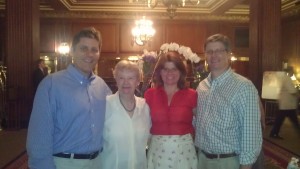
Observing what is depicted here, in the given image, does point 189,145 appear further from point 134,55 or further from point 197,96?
point 134,55

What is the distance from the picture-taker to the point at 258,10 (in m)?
8.55

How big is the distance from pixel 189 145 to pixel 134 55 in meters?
11.2

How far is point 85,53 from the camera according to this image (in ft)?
7.04

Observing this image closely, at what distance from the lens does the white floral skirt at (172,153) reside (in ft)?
8.34

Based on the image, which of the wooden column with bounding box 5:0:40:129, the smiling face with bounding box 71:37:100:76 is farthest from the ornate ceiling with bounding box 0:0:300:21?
the smiling face with bounding box 71:37:100:76

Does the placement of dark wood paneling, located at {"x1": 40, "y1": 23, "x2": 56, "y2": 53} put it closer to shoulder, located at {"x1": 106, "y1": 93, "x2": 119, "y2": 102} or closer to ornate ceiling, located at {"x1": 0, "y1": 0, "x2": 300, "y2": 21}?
ornate ceiling, located at {"x1": 0, "y1": 0, "x2": 300, "y2": 21}

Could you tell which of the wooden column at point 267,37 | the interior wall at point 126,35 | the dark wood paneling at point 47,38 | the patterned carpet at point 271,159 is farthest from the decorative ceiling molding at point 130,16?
the patterned carpet at point 271,159

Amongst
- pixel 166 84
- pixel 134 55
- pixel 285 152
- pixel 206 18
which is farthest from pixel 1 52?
pixel 166 84

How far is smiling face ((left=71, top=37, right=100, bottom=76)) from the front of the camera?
215 centimetres

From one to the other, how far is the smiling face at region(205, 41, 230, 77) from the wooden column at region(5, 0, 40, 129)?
22.1 ft

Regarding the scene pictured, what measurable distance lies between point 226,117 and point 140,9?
10908 millimetres

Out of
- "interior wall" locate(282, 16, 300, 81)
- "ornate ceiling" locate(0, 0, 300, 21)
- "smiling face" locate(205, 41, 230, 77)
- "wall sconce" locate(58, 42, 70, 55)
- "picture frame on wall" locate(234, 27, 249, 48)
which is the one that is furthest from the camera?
"picture frame on wall" locate(234, 27, 249, 48)

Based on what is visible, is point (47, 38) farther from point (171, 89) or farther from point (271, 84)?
point (171, 89)

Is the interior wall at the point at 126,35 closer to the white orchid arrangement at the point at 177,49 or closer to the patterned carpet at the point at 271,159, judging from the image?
the patterned carpet at the point at 271,159
